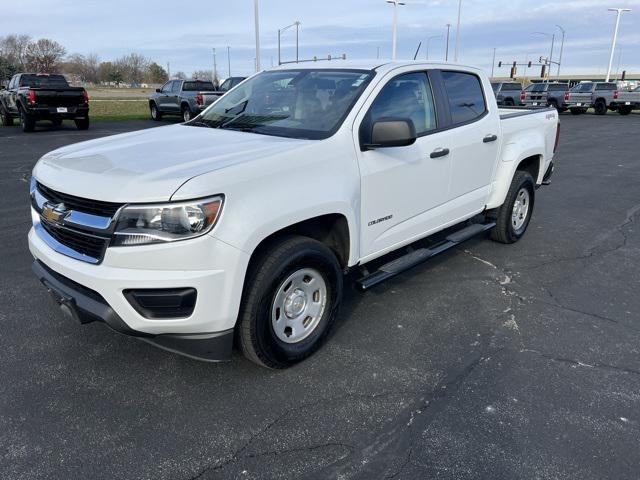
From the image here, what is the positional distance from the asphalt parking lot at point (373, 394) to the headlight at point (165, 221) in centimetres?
103

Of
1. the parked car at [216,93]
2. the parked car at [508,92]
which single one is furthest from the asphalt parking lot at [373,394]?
the parked car at [508,92]

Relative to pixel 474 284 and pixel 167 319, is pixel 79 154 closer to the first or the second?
pixel 167 319

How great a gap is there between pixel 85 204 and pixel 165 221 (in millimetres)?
546

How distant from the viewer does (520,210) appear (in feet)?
19.5

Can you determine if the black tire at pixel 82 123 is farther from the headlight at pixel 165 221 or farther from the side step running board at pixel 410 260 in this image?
the headlight at pixel 165 221

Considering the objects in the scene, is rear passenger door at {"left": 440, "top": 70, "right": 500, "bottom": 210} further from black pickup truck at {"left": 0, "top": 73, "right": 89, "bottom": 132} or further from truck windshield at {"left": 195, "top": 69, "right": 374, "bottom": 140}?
black pickup truck at {"left": 0, "top": 73, "right": 89, "bottom": 132}

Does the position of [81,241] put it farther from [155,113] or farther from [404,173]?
[155,113]

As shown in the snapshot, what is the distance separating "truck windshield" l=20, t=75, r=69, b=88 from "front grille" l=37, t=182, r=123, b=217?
17603mm

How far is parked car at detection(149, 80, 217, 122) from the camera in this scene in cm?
2073

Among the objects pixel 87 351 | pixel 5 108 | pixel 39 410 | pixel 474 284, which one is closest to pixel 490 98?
pixel 474 284

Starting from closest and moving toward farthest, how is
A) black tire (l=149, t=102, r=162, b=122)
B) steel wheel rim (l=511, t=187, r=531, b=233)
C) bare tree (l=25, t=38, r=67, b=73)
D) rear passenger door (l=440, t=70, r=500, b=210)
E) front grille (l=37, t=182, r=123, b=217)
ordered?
front grille (l=37, t=182, r=123, b=217) < rear passenger door (l=440, t=70, r=500, b=210) < steel wheel rim (l=511, t=187, r=531, b=233) < black tire (l=149, t=102, r=162, b=122) < bare tree (l=25, t=38, r=67, b=73)

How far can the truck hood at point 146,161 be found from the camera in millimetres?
2607

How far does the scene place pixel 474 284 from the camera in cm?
473

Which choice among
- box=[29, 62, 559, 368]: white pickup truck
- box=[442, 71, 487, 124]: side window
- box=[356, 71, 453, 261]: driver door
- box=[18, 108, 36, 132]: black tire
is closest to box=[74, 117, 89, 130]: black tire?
box=[18, 108, 36, 132]: black tire
